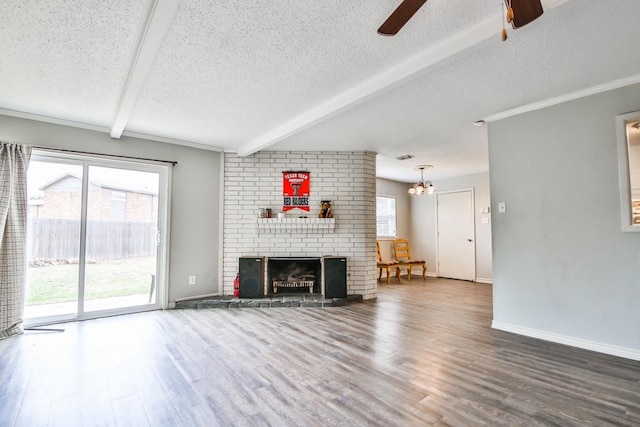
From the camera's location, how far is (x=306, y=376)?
2.24 metres

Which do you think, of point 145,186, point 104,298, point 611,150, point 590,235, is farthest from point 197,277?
point 611,150

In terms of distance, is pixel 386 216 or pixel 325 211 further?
pixel 386 216

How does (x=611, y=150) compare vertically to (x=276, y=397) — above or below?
above

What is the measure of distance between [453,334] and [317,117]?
2.70 m

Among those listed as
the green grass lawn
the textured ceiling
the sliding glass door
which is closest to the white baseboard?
the textured ceiling

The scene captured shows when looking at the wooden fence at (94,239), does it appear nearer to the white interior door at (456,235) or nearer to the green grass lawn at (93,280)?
the green grass lawn at (93,280)

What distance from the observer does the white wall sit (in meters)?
7.09

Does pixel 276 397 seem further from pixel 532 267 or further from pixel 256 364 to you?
pixel 532 267

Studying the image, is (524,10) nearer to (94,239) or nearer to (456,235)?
(94,239)

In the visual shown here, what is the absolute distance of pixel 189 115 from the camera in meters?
3.39

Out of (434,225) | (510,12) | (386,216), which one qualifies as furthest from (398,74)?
(434,225)

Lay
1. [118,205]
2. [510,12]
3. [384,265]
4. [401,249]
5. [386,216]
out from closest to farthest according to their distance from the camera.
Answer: [510,12] < [118,205] < [384,265] < [401,249] < [386,216]

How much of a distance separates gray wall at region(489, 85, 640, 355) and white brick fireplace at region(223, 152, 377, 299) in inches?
74.7

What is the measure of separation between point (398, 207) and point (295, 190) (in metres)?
3.66
